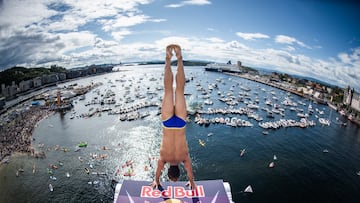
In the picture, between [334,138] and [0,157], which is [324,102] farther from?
[0,157]

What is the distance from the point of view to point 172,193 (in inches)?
319

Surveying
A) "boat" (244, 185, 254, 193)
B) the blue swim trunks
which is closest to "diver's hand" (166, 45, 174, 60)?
→ the blue swim trunks

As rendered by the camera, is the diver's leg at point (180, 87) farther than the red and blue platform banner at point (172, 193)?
No

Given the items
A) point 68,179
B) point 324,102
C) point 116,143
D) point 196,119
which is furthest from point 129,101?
point 324,102

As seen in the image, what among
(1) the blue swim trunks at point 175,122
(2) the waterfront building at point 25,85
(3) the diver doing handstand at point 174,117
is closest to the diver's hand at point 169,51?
(3) the diver doing handstand at point 174,117

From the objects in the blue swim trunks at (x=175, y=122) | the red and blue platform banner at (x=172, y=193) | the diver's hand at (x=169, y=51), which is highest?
the diver's hand at (x=169, y=51)

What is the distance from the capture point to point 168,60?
5125 mm

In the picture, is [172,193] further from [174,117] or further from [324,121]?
[324,121]

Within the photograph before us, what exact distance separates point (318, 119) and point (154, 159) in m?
29.0

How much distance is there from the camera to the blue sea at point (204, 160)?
1839cm

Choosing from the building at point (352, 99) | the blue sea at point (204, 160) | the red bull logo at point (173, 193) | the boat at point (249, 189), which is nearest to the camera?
the red bull logo at point (173, 193)

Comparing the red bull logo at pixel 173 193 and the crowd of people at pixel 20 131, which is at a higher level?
the red bull logo at pixel 173 193

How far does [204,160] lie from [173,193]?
15.4m

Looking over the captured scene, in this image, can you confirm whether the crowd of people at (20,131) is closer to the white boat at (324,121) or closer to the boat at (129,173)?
the boat at (129,173)
